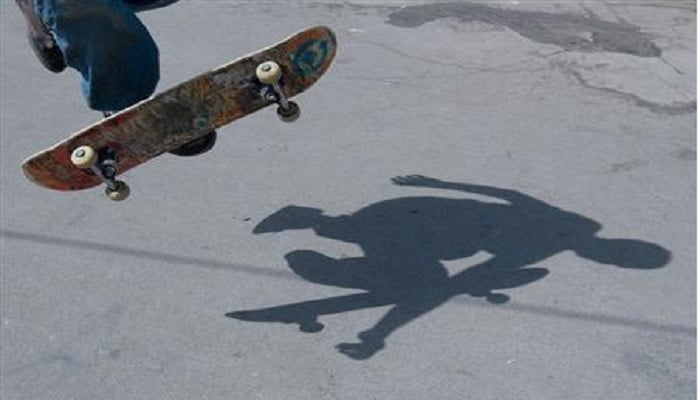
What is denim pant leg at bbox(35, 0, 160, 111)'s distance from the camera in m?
4.21

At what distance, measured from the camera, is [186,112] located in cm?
425

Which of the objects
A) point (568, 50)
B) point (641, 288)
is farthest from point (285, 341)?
point (568, 50)

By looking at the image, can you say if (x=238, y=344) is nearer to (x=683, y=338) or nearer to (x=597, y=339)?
(x=597, y=339)

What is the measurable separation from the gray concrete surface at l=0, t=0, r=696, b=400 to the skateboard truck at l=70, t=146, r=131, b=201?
1.58 feet

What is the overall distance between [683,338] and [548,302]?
1.70 feet

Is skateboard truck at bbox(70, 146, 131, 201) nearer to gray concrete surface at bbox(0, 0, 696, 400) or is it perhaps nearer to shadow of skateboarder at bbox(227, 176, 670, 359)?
gray concrete surface at bbox(0, 0, 696, 400)

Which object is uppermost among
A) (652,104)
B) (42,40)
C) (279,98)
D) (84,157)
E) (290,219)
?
(42,40)

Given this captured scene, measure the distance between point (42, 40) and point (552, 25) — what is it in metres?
4.30

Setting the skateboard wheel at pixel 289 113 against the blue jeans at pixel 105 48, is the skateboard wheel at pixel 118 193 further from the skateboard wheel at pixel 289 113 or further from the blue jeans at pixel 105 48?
the skateboard wheel at pixel 289 113

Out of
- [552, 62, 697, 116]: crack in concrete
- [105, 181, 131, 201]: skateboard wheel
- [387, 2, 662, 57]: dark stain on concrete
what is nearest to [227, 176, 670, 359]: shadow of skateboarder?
[105, 181, 131, 201]: skateboard wheel

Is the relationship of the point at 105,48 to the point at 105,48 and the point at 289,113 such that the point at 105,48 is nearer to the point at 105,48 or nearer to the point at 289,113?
the point at 105,48

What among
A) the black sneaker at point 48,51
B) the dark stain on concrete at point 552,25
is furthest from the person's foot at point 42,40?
the dark stain on concrete at point 552,25

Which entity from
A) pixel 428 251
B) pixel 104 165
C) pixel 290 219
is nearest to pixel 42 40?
pixel 104 165

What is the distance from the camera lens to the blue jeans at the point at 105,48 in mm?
4215
